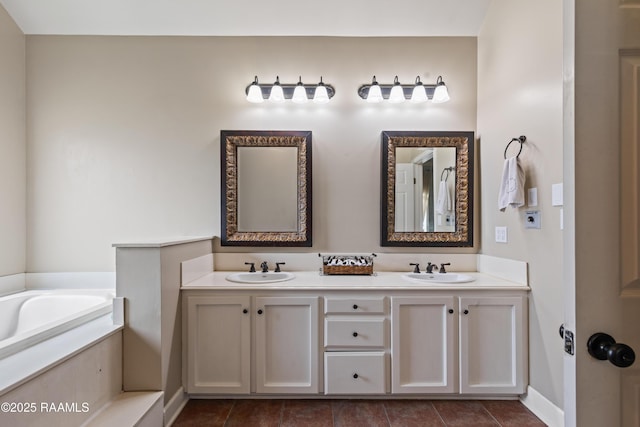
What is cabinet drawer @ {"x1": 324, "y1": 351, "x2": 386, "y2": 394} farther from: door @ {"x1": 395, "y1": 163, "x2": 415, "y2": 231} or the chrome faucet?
door @ {"x1": 395, "y1": 163, "x2": 415, "y2": 231}

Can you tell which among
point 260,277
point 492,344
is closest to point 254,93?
point 260,277

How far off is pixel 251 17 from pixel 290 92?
0.65m

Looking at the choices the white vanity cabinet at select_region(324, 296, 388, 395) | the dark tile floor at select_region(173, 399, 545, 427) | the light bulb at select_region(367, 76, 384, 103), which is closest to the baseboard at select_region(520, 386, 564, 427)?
the dark tile floor at select_region(173, 399, 545, 427)

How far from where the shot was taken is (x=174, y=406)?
187cm

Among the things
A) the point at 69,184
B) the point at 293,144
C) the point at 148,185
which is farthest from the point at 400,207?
the point at 69,184

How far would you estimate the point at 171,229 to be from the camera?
8.45 ft

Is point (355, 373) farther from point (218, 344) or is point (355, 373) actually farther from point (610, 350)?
point (610, 350)

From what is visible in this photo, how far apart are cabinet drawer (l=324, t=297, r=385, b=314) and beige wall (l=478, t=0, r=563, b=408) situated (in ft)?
3.17

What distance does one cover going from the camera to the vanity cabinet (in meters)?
1.99

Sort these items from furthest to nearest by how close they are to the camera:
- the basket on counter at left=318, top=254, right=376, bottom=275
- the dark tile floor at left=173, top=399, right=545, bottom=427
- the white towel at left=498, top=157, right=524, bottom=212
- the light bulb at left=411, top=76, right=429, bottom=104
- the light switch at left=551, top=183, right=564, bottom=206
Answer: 1. the light bulb at left=411, top=76, right=429, bottom=104
2. the basket on counter at left=318, top=254, right=376, bottom=275
3. the white towel at left=498, top=157, right=524, bottom=212
4. the dark tile floor at left=173, top=399, right=545, bottom=427
5. the light switch at left=551, top=183, right=564, bottom=206

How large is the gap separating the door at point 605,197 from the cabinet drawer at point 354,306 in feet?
4.25

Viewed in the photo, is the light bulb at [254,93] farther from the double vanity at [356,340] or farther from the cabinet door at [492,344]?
the cabinet door at [492,344]

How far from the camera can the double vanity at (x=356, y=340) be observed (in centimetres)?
198

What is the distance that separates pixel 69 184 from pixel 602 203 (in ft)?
10.9
